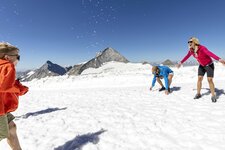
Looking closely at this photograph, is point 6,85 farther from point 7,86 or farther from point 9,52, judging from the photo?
point 9,52

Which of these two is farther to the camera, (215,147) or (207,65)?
(207,65)

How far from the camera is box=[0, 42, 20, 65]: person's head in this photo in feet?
11.1

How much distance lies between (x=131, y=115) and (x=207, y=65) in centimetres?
383

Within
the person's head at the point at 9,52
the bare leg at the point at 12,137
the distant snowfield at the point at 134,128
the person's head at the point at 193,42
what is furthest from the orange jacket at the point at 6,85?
the person's head at the point at 193,42

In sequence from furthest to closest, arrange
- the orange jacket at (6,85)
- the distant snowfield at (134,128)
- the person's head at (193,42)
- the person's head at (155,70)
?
the person's head at (155,70) → the person's head at (193,42) → the distant snowfield at (134,128) → the orange jacket at (6,85)

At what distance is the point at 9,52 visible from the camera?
344 cm

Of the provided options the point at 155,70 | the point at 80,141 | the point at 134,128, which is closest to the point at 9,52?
the point at 80,141

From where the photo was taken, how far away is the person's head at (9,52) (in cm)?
338

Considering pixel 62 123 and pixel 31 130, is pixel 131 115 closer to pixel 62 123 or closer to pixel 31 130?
pixel 62 123

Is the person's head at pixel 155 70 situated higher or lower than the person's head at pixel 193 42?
lower

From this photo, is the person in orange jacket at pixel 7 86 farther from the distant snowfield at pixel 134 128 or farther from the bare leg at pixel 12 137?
the distant snowfield at pixel 134 128

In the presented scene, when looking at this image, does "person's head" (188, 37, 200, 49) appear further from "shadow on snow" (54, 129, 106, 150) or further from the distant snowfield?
"shadow on snow" (54, 129, 106, 150)

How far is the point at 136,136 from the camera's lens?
5090 mm

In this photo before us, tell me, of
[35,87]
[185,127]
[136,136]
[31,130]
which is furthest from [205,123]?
[35,87]
